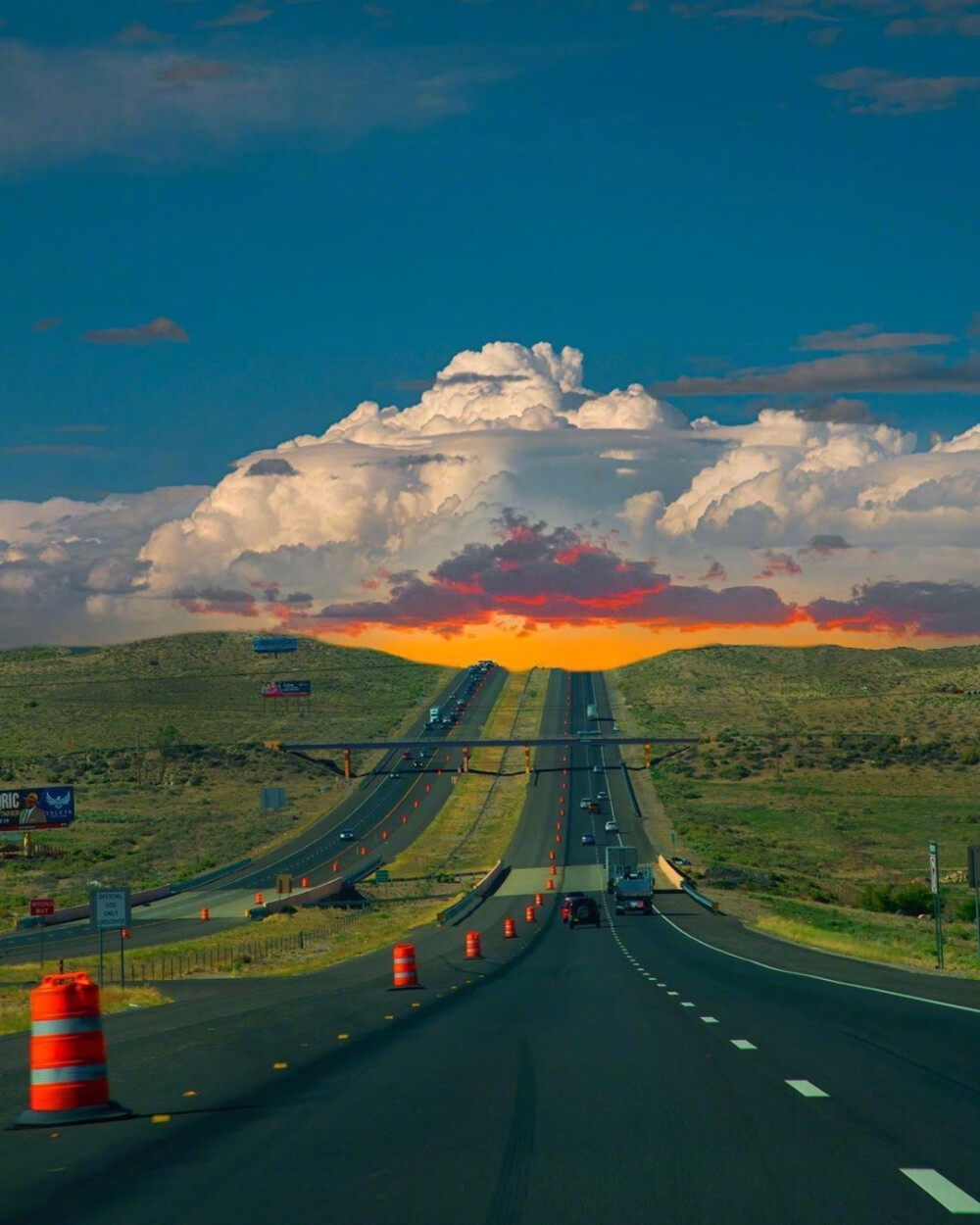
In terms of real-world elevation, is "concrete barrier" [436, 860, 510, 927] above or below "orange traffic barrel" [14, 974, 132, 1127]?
below

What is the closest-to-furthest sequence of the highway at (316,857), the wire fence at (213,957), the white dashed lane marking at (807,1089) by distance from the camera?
the white dashed lane marking at (807,1089) → the wire fence at (213,957) → the highway at (316,857)

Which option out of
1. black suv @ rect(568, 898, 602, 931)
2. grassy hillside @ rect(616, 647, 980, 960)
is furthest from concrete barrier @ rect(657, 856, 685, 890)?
black suv @ rect(568, 898, 602, 931)

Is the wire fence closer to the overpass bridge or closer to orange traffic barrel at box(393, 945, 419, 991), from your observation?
orange traffic barrel at box(393, 945, 419, 991)

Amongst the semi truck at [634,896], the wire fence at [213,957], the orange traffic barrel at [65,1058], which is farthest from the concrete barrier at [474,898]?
the orange traffic barrel at [65,1058]

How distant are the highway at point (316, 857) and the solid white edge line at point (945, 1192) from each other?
5618 centimetres

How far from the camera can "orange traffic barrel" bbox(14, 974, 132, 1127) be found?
12.0 meters

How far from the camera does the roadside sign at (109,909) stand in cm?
4053

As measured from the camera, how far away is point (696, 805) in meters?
134

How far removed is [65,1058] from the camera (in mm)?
12102

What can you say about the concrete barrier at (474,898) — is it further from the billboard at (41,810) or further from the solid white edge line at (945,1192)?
the solid white edge line at (945,1192)

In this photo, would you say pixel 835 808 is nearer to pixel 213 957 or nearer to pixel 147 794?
pixel 147 794

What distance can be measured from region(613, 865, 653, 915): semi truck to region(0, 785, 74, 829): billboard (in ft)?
153

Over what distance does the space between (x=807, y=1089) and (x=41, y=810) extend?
327ft

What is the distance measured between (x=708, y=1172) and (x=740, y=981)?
2111 cm
